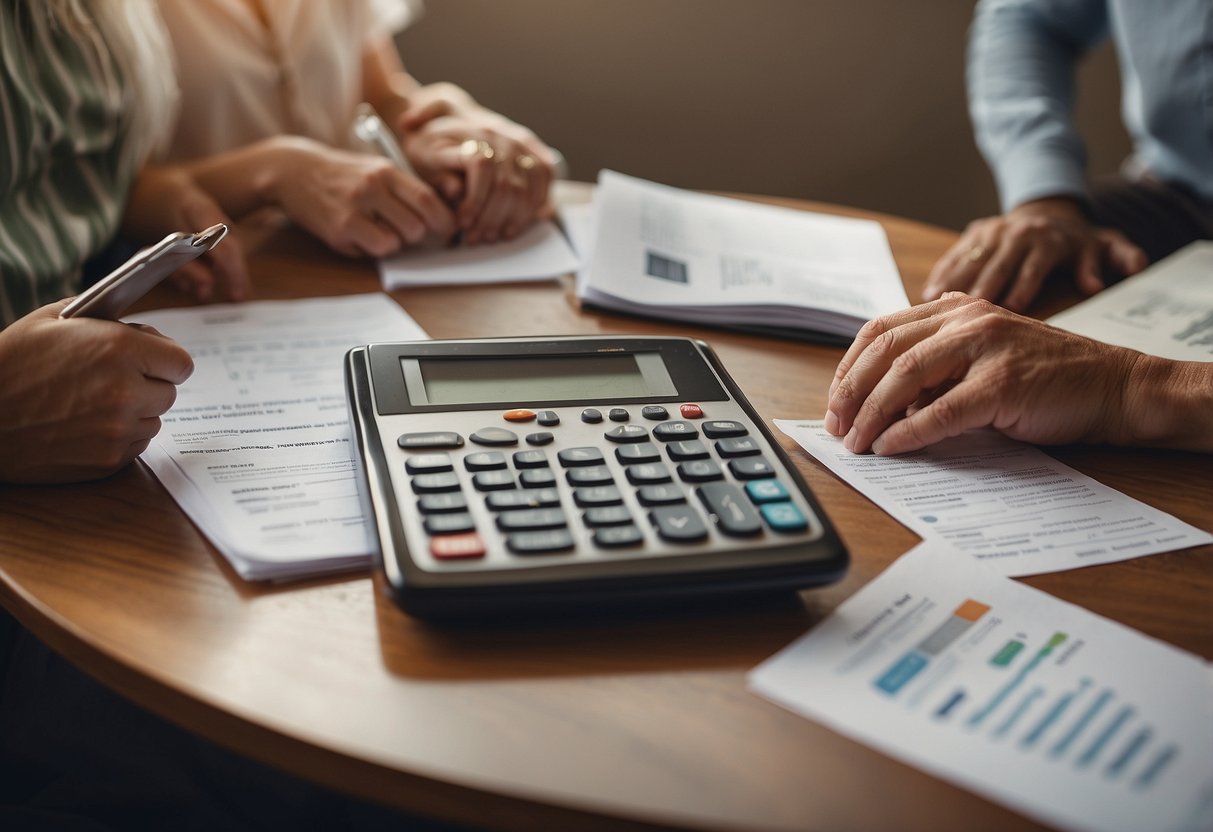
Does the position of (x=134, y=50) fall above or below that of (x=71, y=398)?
above

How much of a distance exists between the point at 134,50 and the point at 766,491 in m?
0.75

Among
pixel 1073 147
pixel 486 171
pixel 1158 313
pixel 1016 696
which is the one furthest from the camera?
pixel 1073 147

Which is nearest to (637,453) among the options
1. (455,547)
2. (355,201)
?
(455,547)

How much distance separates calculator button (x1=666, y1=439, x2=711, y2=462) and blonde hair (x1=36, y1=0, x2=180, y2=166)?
2.12ft

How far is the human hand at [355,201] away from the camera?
2.91ft

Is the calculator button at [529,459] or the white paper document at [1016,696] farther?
the calculator button at [529,459]

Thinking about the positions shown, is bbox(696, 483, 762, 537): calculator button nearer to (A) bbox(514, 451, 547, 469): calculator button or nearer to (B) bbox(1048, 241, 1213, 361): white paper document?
(A) bbox(514, 451, 547, 469): calculator button

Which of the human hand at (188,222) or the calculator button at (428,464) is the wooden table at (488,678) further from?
the human hand at (188,222)

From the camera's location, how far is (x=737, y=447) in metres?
0.53

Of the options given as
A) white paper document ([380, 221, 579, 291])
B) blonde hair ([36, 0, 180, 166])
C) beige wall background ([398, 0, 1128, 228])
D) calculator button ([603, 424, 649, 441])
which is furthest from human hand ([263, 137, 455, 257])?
beige wall background ([398, 0, 1128, 228])

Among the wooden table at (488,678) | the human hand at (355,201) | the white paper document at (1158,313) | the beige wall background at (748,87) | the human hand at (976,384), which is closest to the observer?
the wooden table at (488,678)

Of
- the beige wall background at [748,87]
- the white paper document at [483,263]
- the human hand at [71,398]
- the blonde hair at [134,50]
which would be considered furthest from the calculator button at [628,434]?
the beige wall background at [748,87]

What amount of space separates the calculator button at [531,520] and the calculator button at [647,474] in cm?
5

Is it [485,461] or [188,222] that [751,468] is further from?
[188,222]
